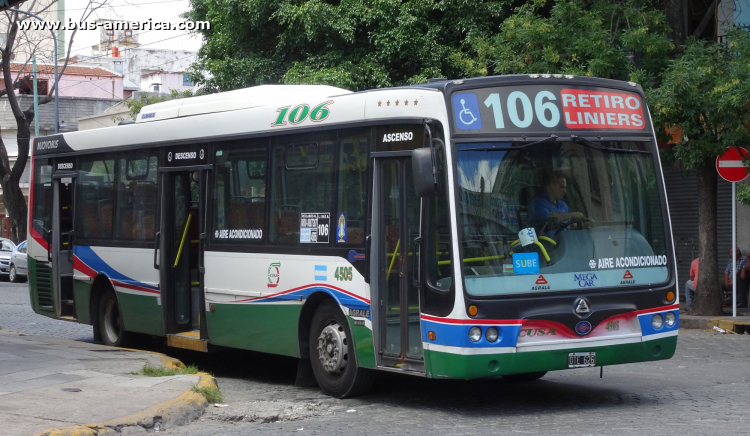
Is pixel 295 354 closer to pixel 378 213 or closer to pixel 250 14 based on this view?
pixel 378 213

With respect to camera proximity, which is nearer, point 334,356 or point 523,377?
point 334,356

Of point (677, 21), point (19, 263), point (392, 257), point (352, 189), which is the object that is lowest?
point (19, 263)

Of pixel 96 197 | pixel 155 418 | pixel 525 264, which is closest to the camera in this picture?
pixel 155 418

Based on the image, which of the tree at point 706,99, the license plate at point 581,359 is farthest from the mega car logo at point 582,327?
the tree at point 706,99

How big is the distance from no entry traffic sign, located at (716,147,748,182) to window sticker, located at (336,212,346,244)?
30.1 ft

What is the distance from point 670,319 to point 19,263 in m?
29.6

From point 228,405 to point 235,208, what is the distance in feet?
8.31

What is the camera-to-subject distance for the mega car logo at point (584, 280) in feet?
26.9

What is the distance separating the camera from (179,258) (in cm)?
1198

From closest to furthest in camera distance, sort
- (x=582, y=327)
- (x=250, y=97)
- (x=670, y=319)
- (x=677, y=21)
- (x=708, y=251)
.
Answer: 1. (x=582, y=327)
2. (x=670, y=319)
3. (x=250, y=97)
4. (x=708, y=251)
5. (x=677, y=21)

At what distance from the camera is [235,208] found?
1078cm

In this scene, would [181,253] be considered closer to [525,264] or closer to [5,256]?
[525,264]

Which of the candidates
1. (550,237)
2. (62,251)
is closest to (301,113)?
(550,237)

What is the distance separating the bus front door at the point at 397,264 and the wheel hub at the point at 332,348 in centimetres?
64
